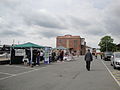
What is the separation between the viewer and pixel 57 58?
31.9 meters

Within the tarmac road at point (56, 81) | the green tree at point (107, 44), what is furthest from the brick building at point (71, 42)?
the tarmac road at point (56, 81)

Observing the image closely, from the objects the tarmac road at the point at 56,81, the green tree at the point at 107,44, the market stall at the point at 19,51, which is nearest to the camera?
the tarmac road at the point at 56,81

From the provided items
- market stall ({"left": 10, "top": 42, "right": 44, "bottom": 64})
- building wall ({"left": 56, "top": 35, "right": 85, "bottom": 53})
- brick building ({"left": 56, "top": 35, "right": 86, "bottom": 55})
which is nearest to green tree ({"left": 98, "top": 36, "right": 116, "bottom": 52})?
brick building ({"left": 56, "top": 35, "right": 86, "bottom": 55})

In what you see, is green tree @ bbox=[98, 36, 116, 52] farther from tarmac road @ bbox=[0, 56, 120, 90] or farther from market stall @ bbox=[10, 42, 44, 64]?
tarmac road @ bbox=[0, 56, 120, 90]

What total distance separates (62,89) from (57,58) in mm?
24430

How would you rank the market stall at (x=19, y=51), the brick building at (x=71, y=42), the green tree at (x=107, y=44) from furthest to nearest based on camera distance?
1. the green tree at (x=107, y=44)
2. the brick building at (x=71, y=42)
3. the market stall at (x=19, y=51)

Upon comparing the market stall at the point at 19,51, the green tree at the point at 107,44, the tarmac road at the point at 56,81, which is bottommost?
the tarmac road at the point at 56,81

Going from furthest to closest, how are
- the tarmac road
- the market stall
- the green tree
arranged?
the green tree, the market stall, the tarmac road

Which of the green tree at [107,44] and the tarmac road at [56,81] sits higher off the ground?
the green tree at [107,44]

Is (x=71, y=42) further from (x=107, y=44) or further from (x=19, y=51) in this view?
(x=19, y=51)

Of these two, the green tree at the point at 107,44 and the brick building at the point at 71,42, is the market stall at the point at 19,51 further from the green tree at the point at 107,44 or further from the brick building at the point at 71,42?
the green tree at the point at 107,44

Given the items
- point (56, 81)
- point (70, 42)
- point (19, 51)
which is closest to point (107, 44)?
point (70, 42)

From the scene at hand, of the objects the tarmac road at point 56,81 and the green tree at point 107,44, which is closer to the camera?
the tarmac road at point 56,81

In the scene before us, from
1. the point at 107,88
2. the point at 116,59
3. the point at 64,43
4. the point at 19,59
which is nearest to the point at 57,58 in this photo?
the point at 19,59
